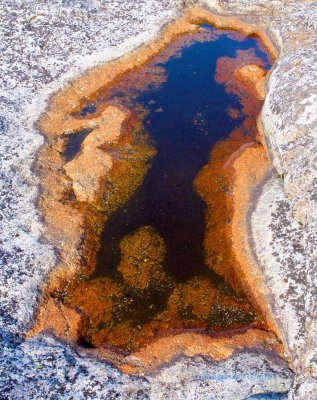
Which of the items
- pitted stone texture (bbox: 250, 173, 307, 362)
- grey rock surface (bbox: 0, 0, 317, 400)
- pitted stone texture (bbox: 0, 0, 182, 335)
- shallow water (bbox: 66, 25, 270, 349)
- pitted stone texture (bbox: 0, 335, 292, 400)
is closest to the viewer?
pitted stone texture (bbox: 0, 335, 292, 400)

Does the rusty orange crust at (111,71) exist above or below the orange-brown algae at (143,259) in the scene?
above

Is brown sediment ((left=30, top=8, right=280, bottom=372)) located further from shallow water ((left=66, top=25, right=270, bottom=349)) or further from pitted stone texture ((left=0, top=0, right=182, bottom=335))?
pitted stone texture ((left=0, top=0, right=182, bottom=335))

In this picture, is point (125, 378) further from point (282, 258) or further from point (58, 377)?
point (282, 258)

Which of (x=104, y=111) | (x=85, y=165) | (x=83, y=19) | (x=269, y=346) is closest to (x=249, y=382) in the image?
(x=269, y=346)

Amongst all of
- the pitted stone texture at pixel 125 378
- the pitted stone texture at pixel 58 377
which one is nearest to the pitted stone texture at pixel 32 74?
the pitted stone texture at pixel 58 377

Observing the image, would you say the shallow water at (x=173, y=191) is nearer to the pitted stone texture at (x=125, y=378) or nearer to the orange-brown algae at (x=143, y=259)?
the orange-brown algae at (x=143, y=259)

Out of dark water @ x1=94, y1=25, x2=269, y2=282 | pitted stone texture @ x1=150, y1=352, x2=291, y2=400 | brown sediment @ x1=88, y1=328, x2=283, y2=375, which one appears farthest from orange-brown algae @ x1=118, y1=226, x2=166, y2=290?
pitted stone texture @ x1=150, y1=352, x2=291, y2=400

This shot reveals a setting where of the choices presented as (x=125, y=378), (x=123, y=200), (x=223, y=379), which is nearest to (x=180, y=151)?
(x=123, y=200)
